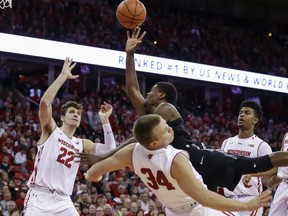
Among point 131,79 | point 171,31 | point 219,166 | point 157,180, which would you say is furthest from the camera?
point 171,31

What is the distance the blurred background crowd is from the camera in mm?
13031

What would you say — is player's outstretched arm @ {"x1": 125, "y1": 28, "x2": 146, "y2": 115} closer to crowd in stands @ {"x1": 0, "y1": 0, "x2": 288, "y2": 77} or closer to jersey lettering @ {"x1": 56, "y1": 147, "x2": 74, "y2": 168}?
jersey lettering @ {"x1": 56, "y1": 147, "x2": 74, "y2": 168}

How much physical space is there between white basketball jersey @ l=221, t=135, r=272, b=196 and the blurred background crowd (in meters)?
4.23

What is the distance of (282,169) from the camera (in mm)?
7688

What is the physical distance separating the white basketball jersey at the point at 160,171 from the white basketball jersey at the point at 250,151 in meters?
2.95

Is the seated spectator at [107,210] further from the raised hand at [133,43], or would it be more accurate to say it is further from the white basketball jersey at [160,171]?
the white basketball jersey at [160,171]

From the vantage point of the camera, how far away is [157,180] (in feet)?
15.3

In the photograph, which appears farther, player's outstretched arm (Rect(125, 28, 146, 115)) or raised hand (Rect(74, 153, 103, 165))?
player's outstretched arm (Rect(125, 28, 146, 115))

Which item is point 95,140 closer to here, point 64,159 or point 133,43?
point 64,159

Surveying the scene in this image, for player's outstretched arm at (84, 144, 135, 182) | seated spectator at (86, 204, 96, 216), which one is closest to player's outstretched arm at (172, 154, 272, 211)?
player's outstretched arm at (84, 144, 135, 182)

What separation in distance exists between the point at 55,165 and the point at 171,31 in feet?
62.3

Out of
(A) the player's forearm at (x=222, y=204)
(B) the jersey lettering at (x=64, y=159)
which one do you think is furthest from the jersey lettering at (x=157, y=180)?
(B) the jersey lettering at (x=64, y=159)

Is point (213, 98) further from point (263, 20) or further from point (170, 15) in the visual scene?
point (263, 20)

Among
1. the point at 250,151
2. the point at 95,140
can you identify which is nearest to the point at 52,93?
the point at 250,151
